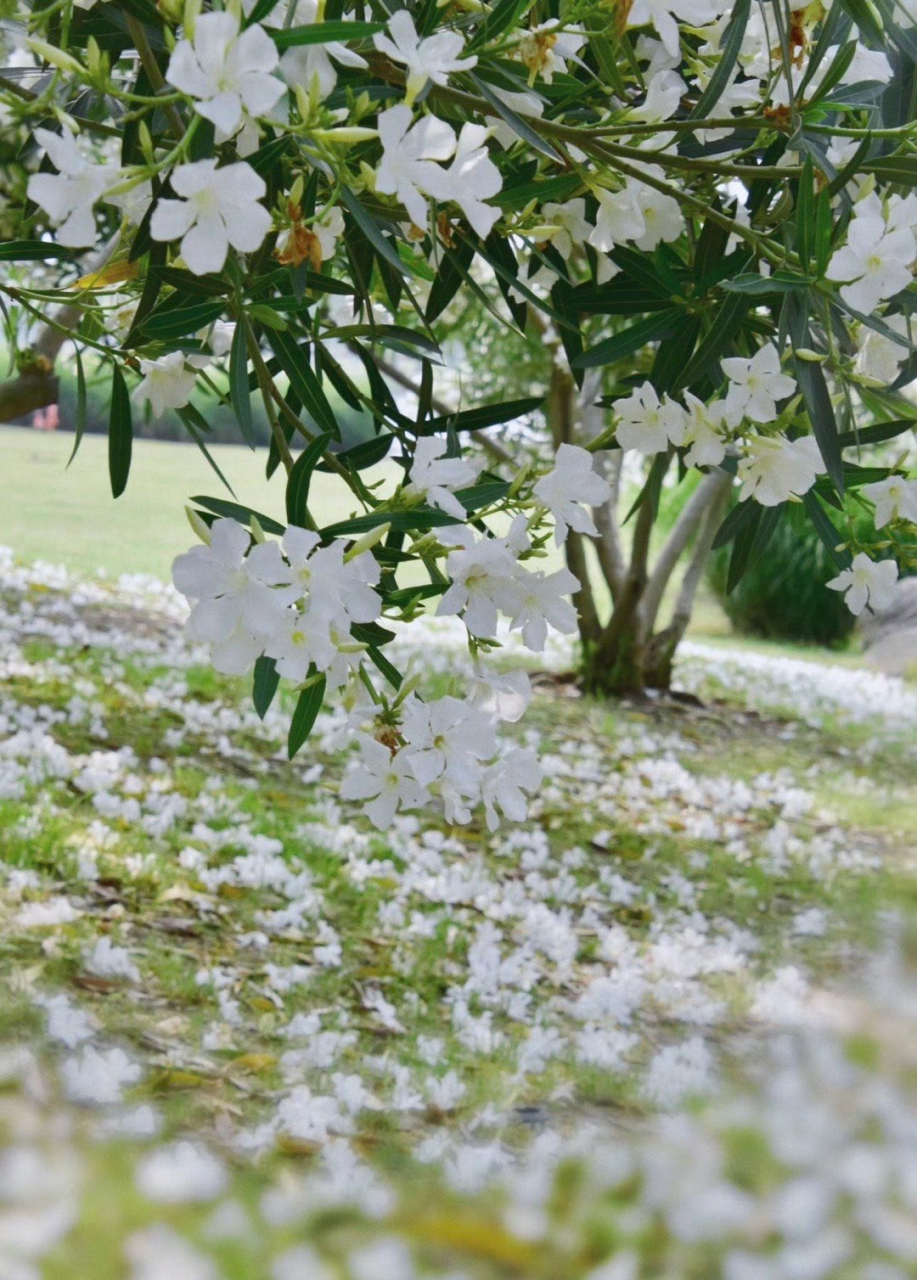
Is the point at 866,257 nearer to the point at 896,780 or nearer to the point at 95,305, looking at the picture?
the point at 95,305

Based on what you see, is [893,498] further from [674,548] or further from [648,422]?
[674,548]

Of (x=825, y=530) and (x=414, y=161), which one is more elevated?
(x=414, y=161)

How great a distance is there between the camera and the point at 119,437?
115cm

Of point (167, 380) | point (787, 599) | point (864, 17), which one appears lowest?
point (787, 599)

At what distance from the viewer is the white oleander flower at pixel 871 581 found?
1.05 meters

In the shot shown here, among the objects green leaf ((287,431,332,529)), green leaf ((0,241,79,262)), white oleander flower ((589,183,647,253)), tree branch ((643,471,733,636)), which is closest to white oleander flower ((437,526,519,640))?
green leaf ((287,431,332,529))

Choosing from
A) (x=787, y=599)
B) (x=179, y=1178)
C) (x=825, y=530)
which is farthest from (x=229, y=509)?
(x=787, y=599)

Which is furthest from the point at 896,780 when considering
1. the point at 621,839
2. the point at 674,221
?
the point at 674,221

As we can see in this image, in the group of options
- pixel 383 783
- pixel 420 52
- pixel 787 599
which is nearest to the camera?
pixel 420 52

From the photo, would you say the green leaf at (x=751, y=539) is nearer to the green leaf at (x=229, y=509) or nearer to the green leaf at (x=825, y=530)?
the green leaf at (x=825, y=530)

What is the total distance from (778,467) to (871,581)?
0.17m

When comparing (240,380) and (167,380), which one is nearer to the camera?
(240,380)

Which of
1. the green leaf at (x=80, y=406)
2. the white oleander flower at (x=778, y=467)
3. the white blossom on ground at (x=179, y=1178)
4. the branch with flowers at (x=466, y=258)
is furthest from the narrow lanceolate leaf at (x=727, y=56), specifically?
the white blossom on ground at (x=179, y=1178)

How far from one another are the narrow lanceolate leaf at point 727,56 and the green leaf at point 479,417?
0.27 m
